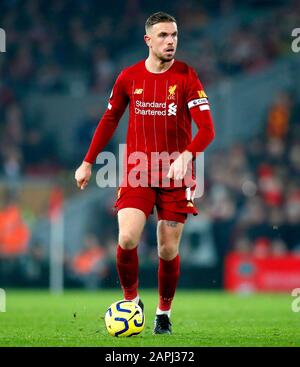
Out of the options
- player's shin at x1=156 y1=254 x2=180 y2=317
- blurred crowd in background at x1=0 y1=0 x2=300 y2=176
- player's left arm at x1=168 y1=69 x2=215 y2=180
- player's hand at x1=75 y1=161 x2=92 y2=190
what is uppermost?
blurred crowd in background at x1=0 y1=0 x2=300 y2=176

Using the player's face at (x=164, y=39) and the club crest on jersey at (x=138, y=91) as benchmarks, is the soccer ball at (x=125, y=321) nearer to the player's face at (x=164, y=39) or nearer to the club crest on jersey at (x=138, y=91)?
the club crest on jersey at (x=138, y=91)

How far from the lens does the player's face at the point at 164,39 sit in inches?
324

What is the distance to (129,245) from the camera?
8.20 metres

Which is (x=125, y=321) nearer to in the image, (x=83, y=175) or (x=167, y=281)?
(x=167, y=281)

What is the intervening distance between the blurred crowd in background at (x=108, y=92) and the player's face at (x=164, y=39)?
925cm

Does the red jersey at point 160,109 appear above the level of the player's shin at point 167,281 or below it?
above

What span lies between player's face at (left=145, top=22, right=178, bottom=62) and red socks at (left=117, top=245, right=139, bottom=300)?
1.57m

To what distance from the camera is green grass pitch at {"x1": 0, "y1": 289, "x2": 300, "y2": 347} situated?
7.74m

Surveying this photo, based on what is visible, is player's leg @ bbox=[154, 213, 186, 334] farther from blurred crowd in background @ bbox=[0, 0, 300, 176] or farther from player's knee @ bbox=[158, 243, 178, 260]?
blurred crowd in background @ bbox=[0, 0, 300, 176]

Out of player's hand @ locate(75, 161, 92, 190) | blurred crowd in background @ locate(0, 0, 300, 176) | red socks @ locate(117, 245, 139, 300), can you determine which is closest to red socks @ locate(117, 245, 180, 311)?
red socks @ locate(117, 245, 139, 300)

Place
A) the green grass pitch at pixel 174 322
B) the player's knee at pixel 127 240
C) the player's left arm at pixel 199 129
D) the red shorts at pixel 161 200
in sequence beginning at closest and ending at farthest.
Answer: the green grass pitch at pixel 174 322, the player's left arm at pixel 199 129, the player's knee at pixel 127 240, the red shorts at pixel 161 200

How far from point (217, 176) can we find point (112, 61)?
13.6 ft

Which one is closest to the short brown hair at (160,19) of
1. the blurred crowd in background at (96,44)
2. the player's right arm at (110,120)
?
the player's right arm at (110,120)
